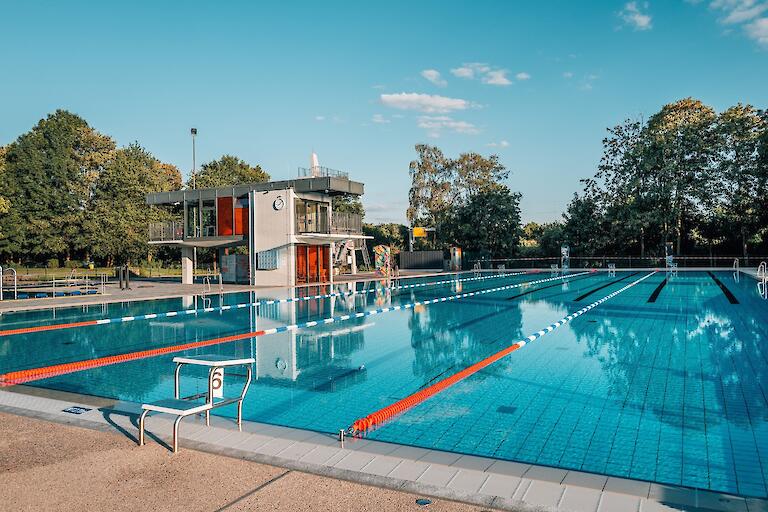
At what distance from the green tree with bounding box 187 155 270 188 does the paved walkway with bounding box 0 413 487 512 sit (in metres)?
46.6

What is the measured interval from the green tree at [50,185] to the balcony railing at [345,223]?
82.4ft

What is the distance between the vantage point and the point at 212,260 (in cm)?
4756

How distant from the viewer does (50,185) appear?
44656 mm

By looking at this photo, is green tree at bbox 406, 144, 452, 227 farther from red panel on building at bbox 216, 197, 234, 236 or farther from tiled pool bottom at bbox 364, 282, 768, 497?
tiled pool bottom at bbox 364, 282, 768, 497

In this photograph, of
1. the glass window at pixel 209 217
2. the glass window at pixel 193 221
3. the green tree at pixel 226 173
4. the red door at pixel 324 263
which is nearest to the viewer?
the glass window at pixel 209 217

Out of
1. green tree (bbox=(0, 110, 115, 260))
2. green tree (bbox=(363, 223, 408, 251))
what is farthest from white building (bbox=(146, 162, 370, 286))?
green tree (bbox=(363, 223, 408, 251))

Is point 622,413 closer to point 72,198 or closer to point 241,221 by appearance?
point 241,221

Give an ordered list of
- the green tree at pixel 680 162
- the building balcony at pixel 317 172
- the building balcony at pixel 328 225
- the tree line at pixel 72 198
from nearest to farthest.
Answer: the building balcony at pixel 328 225, the building balcony at pixel 317 172, the green tree at pixel 680 162, the tree line at pixel 72 198

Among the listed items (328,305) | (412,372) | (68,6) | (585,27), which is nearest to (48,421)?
(412,372)

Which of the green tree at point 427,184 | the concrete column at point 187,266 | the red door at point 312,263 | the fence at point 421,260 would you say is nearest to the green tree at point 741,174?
the fence at point 421,260

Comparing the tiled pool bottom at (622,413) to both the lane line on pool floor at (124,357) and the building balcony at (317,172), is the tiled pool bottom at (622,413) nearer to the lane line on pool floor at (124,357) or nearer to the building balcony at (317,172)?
the lane line on pool floor at (124,357)

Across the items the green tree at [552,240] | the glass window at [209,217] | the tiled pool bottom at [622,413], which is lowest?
the tiled pool bottom at [622,413]

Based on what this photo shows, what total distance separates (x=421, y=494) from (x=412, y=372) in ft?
16.3

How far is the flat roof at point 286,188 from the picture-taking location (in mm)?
26453
